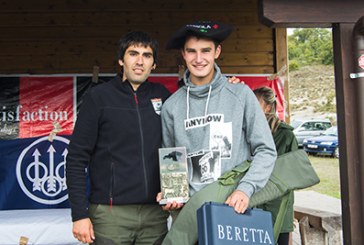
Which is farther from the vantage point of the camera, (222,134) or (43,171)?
(43,171)

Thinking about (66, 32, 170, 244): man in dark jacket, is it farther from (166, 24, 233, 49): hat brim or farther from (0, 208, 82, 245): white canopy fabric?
(0, 208, 82, 245): white canopy fabric

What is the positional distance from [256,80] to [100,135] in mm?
3589

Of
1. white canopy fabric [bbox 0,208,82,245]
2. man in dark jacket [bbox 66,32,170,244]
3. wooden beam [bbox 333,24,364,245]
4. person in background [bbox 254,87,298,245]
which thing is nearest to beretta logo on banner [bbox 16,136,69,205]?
white canopy fabric [bbox 0,208,82,245]

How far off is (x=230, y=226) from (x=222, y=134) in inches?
19.2

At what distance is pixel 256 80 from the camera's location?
218 inches

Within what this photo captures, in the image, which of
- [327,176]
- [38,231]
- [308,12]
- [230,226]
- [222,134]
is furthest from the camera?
[327,176]

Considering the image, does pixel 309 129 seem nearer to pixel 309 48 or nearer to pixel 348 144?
pixel 348 144

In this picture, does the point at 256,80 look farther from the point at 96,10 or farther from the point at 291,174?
the point at 291,174

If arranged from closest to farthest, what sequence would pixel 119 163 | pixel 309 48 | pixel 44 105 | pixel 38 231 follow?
pixel 119 163, pixel 38 231, pixel 44 105, pixel 309 48

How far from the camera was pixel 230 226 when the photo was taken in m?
1.90

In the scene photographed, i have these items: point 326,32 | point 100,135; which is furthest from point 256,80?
point 326,32

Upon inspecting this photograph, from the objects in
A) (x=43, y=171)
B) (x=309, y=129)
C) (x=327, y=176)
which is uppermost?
(x=309, y=129)

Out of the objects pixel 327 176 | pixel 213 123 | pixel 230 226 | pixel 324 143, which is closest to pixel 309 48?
pixel 324 143

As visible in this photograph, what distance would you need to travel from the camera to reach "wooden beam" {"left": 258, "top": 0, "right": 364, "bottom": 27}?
113 inches
